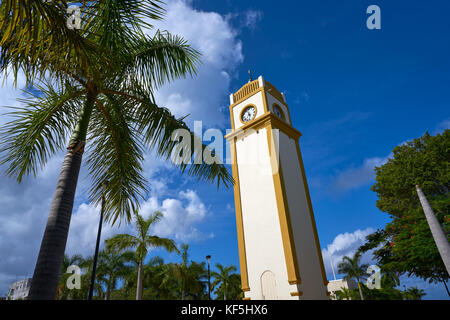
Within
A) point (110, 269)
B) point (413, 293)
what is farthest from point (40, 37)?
point (413, 293)

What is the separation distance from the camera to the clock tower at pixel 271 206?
16719 millimetres

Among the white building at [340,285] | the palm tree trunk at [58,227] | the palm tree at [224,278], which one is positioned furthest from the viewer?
the white building at [340,285]

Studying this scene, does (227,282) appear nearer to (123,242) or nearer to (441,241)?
(123,242)

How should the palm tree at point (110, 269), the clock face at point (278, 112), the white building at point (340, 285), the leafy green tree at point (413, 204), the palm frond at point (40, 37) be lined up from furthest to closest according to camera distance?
the white building at point (340, 285) < the palm tree at point (110, 269) < the clock face at point (278, 112) < the leafy green tree at point (413, 204) < the palm frond at point (40, 37)

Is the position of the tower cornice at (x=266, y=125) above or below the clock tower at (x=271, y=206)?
above

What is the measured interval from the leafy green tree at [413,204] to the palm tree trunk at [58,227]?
59.3 feet

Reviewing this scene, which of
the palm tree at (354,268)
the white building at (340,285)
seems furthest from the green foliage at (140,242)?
the white building at (340,285)

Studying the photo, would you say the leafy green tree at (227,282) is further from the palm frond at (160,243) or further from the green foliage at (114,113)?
the green foliage at (114,113)

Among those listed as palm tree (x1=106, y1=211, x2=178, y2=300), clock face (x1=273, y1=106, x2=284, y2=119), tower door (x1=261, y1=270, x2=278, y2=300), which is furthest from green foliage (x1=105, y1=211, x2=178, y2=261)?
clock face (x1=273, y1=106, x2=284, y2=119)

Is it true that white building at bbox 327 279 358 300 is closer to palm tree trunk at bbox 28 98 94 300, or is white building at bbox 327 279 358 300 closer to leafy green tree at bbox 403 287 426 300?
leafy green tree at bbox 403 287 426 300

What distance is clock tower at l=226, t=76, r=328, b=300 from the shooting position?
54.9 ft

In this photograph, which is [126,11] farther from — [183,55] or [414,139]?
[414,139]

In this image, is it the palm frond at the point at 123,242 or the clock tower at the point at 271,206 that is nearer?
the clock tower at the point at 271,206
